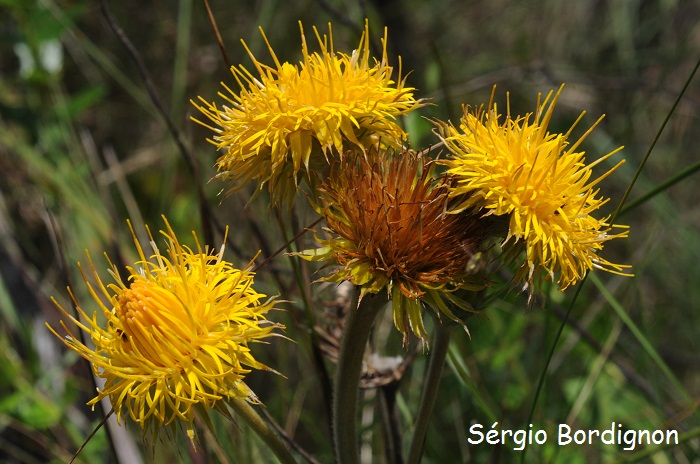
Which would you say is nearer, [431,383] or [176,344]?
[176,344]

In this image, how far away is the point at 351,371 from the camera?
→ 928 millimetres

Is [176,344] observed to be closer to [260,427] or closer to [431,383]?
[260,427]

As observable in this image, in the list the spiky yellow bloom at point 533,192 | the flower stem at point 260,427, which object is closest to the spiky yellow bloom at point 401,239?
the spiky yellow bloom at point 533,192

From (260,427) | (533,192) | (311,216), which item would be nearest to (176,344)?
(260,427)

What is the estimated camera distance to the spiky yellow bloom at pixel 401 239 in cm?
85

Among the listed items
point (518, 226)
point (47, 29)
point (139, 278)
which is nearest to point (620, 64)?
point (47, 29)

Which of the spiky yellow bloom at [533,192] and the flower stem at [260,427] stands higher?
the spiky yellow bloom at [533,192]

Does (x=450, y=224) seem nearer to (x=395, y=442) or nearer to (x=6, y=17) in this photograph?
(x=395, y=442)

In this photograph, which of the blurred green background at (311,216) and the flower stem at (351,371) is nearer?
the flower stem at (351,371)

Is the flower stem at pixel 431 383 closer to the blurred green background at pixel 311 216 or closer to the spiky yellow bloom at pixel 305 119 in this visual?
the blurred green background at pixel 311 216

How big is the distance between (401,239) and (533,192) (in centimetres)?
16

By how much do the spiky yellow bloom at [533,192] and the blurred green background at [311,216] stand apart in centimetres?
20

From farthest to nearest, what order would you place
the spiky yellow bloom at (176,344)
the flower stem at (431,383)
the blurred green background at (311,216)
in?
the blurred green background at (311,216) < the flower stem at (431,383) < the spiky yellow bloom at (176,344)

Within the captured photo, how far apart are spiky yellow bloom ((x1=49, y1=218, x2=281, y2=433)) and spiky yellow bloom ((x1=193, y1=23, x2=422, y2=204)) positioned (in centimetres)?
14
